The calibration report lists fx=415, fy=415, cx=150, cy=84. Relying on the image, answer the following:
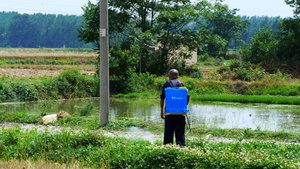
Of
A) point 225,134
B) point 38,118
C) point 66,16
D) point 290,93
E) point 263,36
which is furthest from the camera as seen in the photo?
point 66,16

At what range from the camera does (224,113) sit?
1686 centimetres

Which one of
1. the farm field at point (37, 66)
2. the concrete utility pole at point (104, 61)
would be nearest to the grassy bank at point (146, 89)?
the farm field at point (37, 66)

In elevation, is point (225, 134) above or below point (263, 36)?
below

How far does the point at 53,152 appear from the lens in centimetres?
746

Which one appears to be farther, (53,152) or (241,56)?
(241,56)

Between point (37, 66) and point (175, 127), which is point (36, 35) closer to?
point (37, 66)

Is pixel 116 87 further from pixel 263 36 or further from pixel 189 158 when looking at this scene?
pixel 189 158

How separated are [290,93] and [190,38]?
11472mm

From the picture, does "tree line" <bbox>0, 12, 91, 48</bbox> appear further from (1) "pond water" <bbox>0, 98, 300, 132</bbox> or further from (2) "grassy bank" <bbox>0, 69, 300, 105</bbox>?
(1) "pond water" <bbox>0, 98, 300, 132</bbox>

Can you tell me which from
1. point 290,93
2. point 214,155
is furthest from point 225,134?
point 290,93

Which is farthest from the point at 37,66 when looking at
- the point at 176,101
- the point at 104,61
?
the point at 176,101

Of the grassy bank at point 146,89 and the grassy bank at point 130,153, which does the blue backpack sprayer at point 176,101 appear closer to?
the grassy bank at point 130,153

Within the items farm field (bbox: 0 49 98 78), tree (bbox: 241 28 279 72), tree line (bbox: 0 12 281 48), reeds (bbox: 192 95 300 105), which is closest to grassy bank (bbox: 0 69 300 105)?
reeds (bbox: 192 95 300 105)

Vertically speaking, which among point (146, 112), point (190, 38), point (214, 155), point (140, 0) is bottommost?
point (146, 112)
